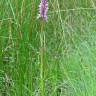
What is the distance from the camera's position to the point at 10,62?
7.10 ft

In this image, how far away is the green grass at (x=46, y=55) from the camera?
186 cm

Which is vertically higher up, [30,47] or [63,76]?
[30,47]

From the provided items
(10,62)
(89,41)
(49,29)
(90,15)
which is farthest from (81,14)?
(10,62)

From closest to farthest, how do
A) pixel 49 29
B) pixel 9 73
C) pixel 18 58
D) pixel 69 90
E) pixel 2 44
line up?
pixel 69 90 → pixel 18 58 → pixel 9 73 → pixel 2 44 → pixel 49 29

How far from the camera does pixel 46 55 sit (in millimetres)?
2162

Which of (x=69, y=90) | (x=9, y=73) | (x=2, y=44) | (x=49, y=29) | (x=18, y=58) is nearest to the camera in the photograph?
(x=69, y=90)

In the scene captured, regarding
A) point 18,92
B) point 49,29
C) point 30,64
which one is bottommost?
point 18,92

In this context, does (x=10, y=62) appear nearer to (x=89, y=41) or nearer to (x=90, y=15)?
(x=89, y=41)

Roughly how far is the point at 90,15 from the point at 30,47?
686 millimetres

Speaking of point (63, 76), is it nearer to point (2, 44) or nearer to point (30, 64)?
point (30, 64)

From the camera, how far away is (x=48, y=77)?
203 centimetres

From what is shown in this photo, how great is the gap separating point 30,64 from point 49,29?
1.90 feet

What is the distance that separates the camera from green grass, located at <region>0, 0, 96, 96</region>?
1.86 metres

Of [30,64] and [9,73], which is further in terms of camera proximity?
[9,73]
